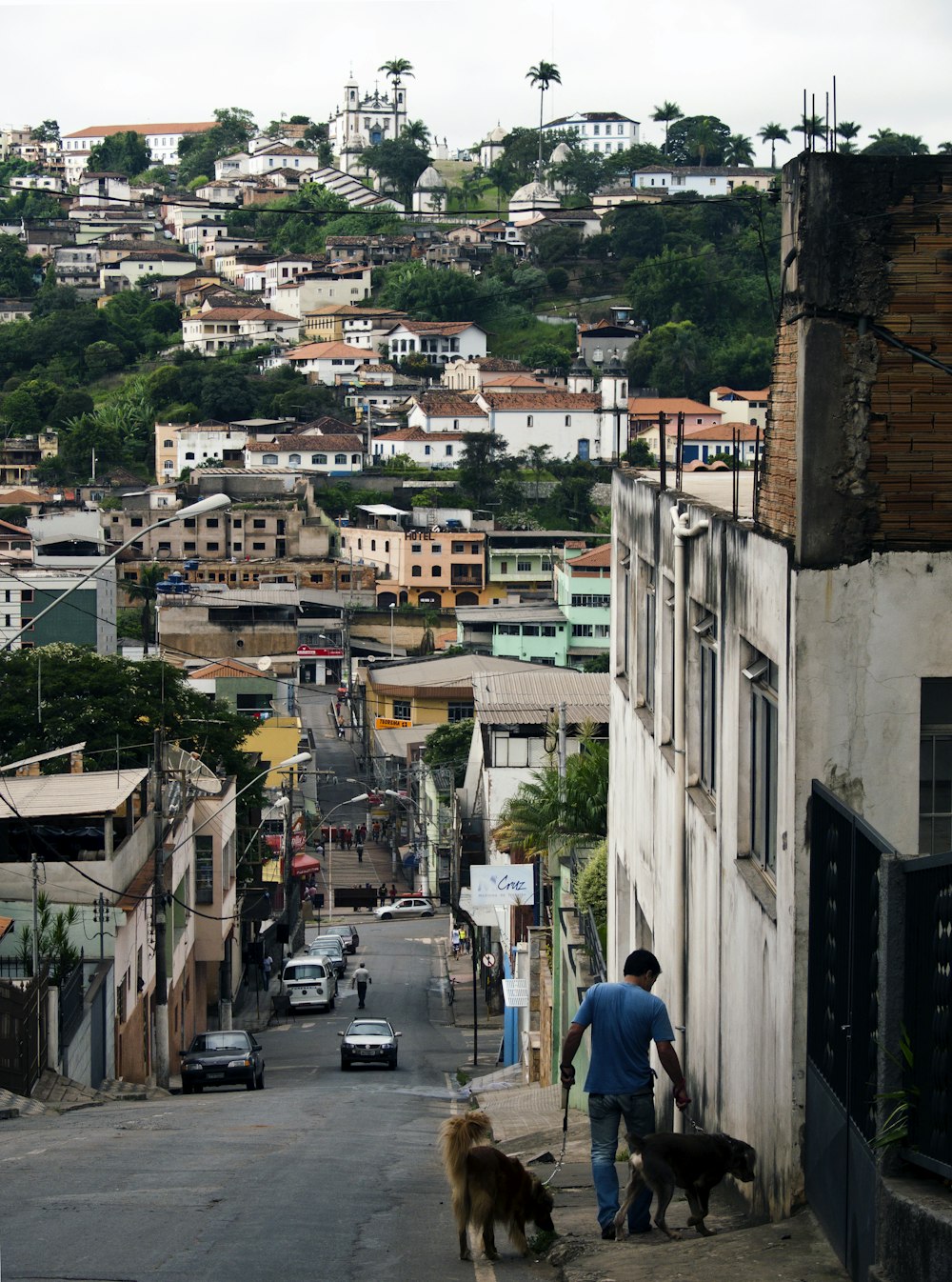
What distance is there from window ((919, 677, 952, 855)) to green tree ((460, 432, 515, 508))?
4117 inches

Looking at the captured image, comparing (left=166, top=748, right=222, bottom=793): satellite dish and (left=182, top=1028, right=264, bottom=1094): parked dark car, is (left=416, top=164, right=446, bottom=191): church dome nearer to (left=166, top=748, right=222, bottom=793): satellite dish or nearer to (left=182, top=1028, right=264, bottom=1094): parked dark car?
(left=166, top=748, right=222, bottom=793): satellite dish

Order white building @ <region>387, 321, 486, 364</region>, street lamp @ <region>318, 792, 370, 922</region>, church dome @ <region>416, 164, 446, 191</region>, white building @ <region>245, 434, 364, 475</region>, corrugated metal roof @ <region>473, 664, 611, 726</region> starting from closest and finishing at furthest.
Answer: corrugated metal roof @ <region>473, 664, 611, 726</region> → street lamp @ <region>318, 792, 370, 922</region> → white building @ <region>245, 434, 364, 475</region> → white building @ <region>387, 321, 486, 364</region> → church dome @ <region>416, 164, 446, 191</region>

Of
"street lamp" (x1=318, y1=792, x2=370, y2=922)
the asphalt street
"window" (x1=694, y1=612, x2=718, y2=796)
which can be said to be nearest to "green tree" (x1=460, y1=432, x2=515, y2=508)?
"street lamp" (x1=318, y1=792, x2=370, y2=922)

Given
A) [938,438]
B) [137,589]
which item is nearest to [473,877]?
[938,438]

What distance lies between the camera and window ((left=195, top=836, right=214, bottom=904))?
32.6 m

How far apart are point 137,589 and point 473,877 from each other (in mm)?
72382

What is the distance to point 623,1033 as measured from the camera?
823cm

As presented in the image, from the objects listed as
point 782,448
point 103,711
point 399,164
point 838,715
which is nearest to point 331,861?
point 103,711

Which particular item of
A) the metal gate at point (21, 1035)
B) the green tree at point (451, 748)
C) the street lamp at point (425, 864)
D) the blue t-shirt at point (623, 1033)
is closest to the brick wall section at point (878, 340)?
the blue t-shirt at point (623, 1033)

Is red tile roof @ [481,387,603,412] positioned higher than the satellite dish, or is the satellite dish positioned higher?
red tile roof @ [481,387,603,412]

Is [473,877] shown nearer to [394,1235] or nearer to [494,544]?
[394,1235]

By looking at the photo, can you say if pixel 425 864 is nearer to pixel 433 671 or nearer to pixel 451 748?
pixel 451 748

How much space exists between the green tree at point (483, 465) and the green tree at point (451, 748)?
169ft

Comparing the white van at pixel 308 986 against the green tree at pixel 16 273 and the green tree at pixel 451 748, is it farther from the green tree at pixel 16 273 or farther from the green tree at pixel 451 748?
the green tree at pixel 16 273
